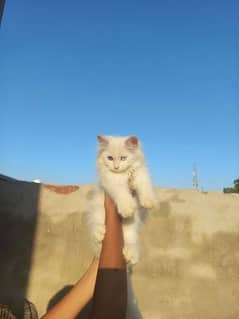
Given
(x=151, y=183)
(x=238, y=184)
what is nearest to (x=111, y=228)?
(x=151, y=183)

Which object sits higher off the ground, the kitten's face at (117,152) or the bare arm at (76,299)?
the kitten's face at (117,152)

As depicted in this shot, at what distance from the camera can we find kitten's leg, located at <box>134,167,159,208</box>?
1.61 meters

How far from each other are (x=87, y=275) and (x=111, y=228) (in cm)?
57

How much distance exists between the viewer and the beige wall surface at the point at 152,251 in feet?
11.1

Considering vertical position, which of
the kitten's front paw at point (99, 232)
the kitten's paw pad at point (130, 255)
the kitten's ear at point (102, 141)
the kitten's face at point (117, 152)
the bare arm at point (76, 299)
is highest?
→ the kitten's ear at point (102, 141)

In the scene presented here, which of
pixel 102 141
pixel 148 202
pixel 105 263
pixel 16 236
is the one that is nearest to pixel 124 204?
pixel 148 202

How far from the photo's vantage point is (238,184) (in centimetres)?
1602

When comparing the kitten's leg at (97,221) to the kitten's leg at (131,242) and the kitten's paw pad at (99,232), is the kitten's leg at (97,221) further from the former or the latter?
the kitten's leg at (131,242)

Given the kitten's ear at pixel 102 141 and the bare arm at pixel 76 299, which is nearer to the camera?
the bare arm at pixel 76 299

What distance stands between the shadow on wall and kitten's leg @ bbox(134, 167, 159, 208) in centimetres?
249

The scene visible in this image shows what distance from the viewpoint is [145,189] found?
5.40 ft

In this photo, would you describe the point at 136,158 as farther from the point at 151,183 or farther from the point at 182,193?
the point at 182,193

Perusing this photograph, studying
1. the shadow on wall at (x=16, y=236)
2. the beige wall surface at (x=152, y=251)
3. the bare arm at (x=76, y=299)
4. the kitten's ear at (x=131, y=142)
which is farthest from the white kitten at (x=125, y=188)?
the shadow on wall at (x=16, y=236)

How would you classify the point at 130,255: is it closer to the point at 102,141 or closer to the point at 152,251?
the point at 102,141
